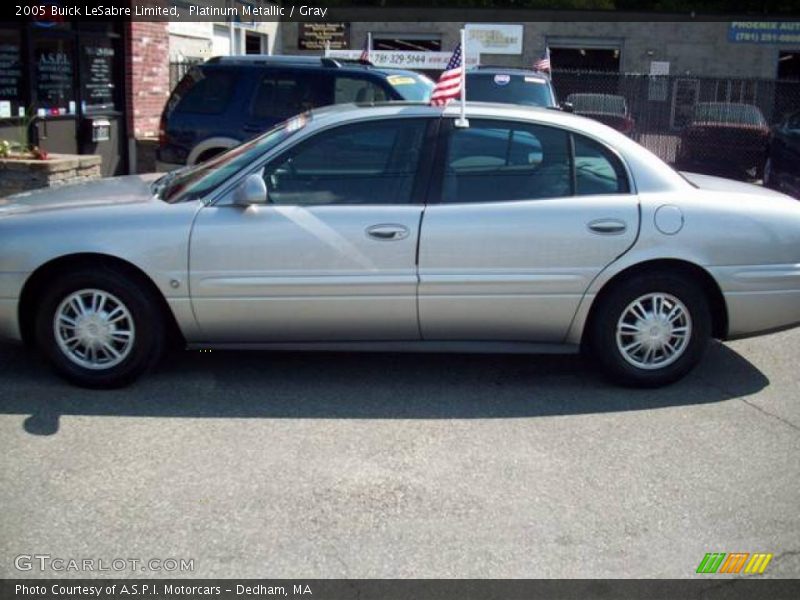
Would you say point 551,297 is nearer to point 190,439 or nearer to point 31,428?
point 190,439

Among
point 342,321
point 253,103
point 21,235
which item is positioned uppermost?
point 253,103

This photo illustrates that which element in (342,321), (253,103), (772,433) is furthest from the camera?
(253,103)

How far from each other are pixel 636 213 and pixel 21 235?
134 inches

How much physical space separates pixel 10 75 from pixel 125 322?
7.48 meters

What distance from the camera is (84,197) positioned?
5688mm

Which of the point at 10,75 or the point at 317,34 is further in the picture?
the point at 317,34

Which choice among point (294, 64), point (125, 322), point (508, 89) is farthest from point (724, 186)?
point (508, 89)

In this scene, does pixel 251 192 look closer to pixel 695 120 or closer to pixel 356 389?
pixel 356 389

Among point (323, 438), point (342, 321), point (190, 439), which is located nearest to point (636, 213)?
point (342, 321)

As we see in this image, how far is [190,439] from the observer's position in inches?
184

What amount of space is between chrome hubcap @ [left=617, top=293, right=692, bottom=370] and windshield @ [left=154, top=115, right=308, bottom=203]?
2.20 metres

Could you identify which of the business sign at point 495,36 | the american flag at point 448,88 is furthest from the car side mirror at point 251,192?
the business sign at point 495,36

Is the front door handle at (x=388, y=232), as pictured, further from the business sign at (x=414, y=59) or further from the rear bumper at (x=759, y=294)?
the business sign at (x=414, y=59)

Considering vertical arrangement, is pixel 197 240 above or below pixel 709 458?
above
